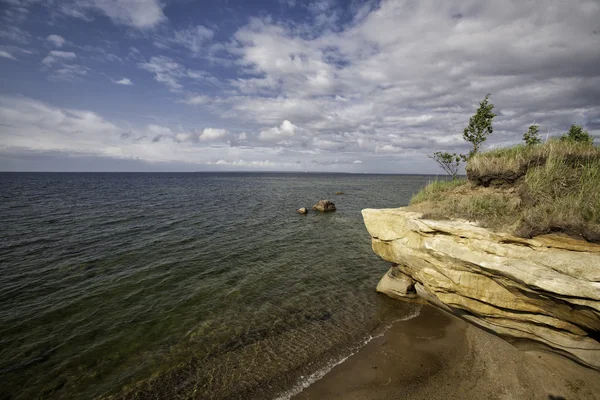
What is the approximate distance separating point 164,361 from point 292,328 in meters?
5.13

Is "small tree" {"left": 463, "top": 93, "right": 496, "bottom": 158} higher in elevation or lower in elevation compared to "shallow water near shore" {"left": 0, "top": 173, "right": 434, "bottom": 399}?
higher

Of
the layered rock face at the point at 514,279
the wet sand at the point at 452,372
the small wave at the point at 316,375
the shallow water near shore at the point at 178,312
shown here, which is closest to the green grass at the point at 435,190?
the shallow water near shore at the point at 178,312

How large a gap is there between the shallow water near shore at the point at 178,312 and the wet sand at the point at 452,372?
0.87m

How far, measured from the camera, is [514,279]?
283 inches

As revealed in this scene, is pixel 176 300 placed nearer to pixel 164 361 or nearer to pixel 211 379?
pixel 164 361

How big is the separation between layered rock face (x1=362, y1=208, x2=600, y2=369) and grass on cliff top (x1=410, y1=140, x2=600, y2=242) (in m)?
0.52

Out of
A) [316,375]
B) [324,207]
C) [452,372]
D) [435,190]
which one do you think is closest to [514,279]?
[452,372]

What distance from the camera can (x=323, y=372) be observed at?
8.72 m

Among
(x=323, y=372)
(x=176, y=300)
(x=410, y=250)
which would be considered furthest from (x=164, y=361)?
(x=410, y=250)

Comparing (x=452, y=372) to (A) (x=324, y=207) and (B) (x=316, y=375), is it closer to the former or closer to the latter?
(B) (x=316, y=375)

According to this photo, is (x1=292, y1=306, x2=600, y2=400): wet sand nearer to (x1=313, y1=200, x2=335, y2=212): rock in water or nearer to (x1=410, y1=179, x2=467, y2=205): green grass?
(x1=410, y1=179, x2=467, y2=205): green grass

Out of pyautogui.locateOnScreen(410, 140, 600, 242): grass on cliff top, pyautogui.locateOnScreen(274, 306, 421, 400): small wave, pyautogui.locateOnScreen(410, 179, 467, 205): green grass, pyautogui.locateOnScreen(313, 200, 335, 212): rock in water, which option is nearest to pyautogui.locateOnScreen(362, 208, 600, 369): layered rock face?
pyautogui.locateOnScreen(410, 140, 600, 242): grass on cliff top

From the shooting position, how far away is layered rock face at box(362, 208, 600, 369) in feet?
20.7

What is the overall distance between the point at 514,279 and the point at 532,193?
141 inches
